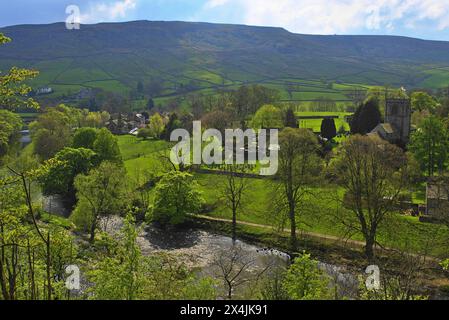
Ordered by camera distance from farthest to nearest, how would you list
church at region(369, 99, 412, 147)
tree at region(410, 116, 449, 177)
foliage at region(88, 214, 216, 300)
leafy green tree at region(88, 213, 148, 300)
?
1. church at region(369, 99, 412, 147)
2. tree at region(410, 116, 449, 177)
3. leafy green tree at region(88, 213, 148, 300)
4. foliage at region(88, 214, 216, 300)

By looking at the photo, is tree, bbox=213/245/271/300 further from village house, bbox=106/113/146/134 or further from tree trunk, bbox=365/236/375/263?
village house, bbox=106/113/146/134

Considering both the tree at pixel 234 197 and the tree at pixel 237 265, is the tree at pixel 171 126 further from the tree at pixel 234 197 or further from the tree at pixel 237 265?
the tree at pixel 237 265

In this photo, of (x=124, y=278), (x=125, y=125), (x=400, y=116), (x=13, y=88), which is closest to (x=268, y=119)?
(x=400, y=116)

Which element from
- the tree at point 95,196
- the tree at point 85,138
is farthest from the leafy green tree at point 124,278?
the tree at point 85,138

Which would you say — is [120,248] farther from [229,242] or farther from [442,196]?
[442,196]

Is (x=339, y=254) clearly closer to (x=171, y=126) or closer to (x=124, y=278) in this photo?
(x=124, y=278)

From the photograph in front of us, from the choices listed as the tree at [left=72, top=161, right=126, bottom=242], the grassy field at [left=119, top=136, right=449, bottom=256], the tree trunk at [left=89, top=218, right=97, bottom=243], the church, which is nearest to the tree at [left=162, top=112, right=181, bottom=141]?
the grassy field at [left=119, top=136, right=449, bottom=256]

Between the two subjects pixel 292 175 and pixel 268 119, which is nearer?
pixel 292 175
